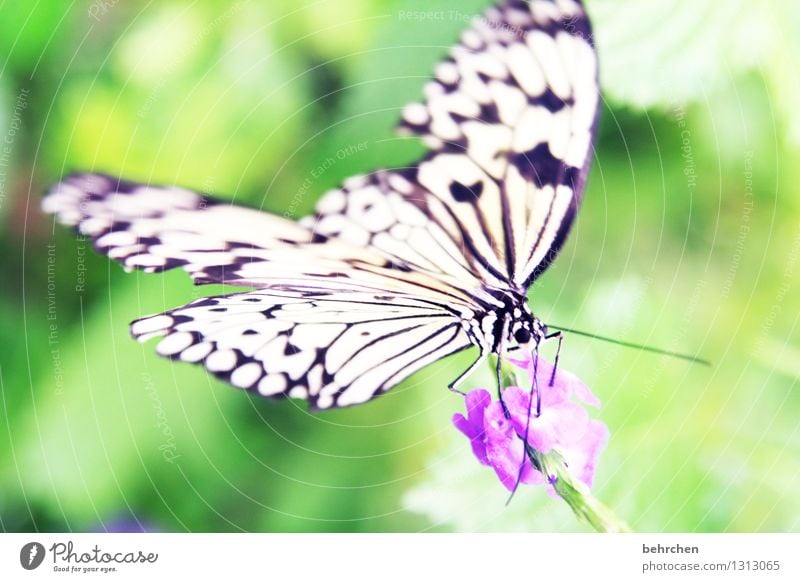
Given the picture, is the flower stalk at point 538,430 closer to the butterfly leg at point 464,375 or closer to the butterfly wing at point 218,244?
the butterfly leg at point 464,375

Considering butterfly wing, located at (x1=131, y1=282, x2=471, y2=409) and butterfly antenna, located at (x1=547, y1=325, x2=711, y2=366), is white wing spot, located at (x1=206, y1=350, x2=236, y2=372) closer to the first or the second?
butterfly wing, located at (x1=131, y1=282, x2=471, y2=409)

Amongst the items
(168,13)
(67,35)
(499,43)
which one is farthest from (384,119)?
(67,35)

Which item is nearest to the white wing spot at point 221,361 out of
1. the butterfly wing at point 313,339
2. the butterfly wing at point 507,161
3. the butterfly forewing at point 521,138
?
the butterfly wing at point 313,339

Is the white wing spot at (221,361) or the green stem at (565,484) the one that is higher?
the white wing spot at (221,361)

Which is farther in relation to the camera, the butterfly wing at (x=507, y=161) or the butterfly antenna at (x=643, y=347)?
the butterfly antenna at (x=643, y=347)

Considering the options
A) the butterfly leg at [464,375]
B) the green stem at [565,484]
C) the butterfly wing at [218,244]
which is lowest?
the green stem at [565,484]

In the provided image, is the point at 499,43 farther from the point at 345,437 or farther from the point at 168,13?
the point at 345,437

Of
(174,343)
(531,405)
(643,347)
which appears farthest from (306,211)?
(643,347)
